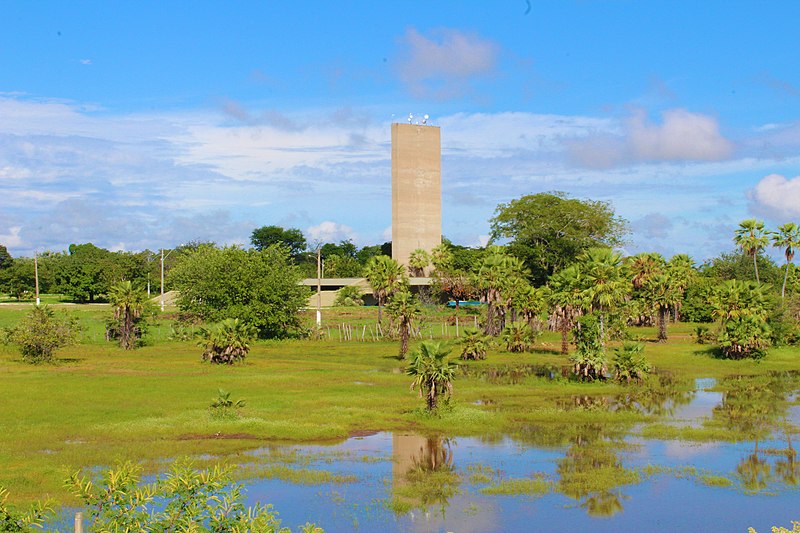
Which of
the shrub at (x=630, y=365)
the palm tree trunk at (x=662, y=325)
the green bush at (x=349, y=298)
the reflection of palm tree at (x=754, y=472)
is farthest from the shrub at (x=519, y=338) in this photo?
the green bush at (x=349, y=298)

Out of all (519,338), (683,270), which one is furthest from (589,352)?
(683,270)

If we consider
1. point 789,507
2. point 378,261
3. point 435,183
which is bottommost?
point 789,507

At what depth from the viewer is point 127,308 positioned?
210ft

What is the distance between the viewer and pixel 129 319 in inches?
2559

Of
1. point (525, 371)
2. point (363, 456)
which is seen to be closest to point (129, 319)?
point (525, 371)

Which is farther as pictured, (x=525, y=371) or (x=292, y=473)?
(x=525, y=371)

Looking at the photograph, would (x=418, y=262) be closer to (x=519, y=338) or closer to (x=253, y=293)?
(x=253, y=293)

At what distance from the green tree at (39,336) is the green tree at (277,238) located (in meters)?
132

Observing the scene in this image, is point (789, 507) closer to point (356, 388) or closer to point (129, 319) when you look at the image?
point (356, 388)

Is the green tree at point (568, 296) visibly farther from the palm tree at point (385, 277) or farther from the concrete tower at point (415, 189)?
the concrete tower at point (415, 189)

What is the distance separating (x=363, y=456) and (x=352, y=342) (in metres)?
42.2

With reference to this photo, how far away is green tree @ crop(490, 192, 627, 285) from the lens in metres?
119

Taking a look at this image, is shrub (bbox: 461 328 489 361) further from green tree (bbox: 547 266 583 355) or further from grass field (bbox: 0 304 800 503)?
green tree (bbox: 547 266 583 355)

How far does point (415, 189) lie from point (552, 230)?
22459mm
